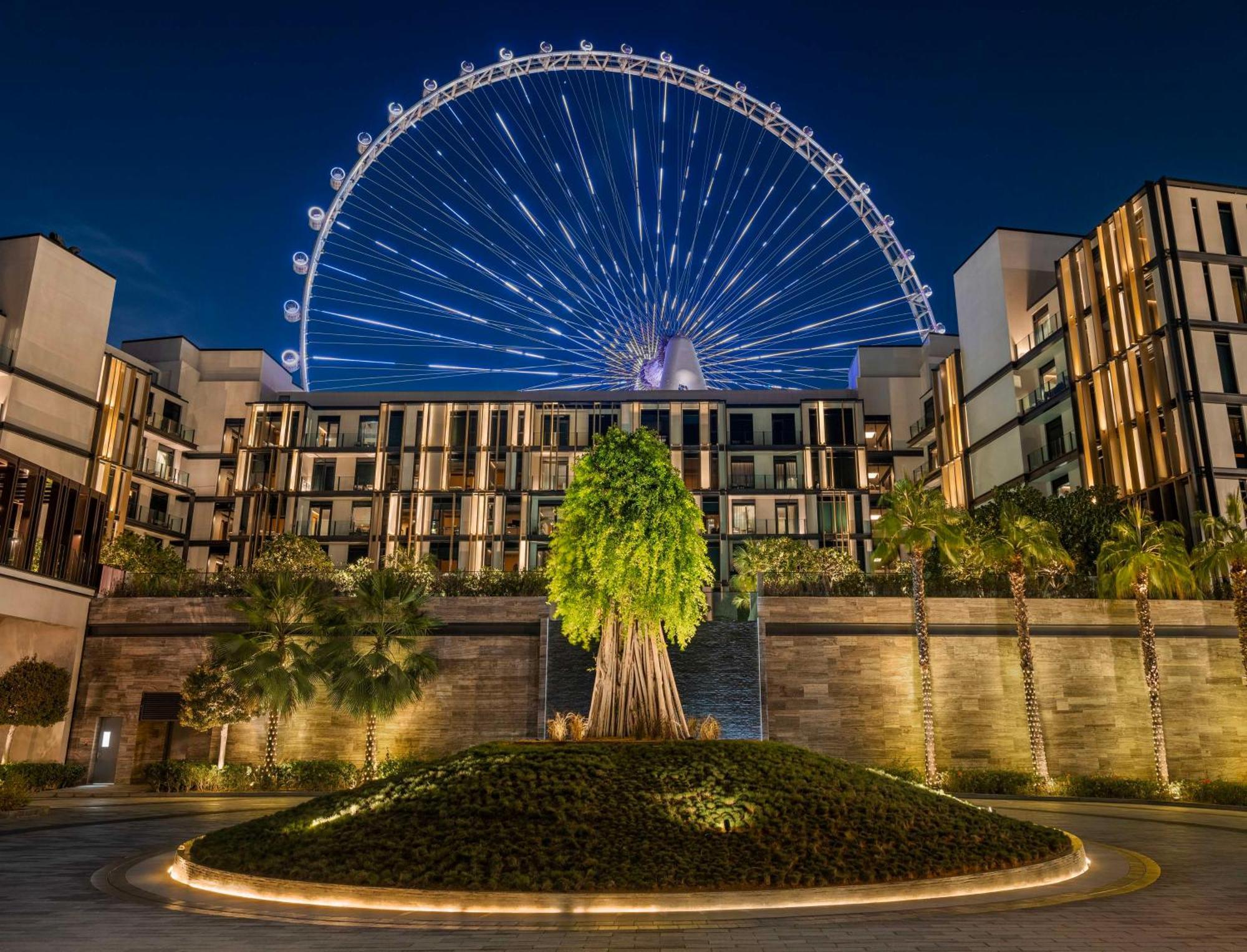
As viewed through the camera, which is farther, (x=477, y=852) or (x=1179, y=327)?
(x=1179, y=327)

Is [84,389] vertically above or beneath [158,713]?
above

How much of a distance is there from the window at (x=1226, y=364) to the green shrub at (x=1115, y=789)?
64.8 feet

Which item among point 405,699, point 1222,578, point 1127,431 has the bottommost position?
point 405,699

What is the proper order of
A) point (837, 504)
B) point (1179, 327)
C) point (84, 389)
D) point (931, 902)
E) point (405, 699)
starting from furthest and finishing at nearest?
1. point (837, 504)
2. point (84, 389)
3. point (1179, 327)
4. point (405, 699)
5. point (931, 902)

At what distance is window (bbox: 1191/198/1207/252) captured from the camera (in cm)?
4222

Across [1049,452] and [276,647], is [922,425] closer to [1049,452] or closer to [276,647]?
[1049,452]

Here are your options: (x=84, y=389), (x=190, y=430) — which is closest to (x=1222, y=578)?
(x=84, y=389)

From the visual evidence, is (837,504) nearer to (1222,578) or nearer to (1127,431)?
(1127,431)

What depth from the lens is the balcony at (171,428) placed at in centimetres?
6028

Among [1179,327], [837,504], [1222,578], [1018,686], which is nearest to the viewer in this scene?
[1018,686]

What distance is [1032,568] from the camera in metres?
33.6

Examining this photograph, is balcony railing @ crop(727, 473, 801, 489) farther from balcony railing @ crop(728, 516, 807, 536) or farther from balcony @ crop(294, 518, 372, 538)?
balcony @ crop(294, 518, 372, 538)

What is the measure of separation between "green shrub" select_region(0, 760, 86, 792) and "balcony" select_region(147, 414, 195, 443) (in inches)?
1304

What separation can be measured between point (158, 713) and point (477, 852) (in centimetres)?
2445
